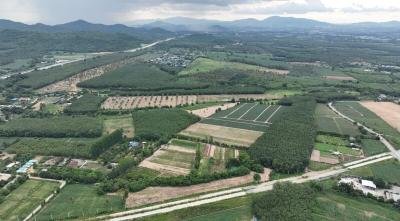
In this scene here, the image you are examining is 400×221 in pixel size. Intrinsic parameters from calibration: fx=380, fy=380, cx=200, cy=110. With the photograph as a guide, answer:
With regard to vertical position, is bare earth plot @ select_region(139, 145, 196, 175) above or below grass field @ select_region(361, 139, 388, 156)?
below

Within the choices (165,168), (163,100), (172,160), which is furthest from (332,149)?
(163,100)

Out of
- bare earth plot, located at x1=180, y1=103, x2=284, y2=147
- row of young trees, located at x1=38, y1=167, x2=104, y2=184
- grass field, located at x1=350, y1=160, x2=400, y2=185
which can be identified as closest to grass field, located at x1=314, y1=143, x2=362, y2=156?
grass field, located at x1=350, y1=160, x2=400, y2=185

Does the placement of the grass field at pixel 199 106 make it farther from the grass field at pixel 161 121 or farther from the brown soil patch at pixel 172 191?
the brown soil patch at pixel 172 191

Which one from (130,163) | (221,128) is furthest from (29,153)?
(221,128)

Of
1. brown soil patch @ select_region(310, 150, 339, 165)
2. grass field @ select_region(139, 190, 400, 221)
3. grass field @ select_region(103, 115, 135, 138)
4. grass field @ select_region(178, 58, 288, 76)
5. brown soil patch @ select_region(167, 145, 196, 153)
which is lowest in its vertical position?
grass field @ select_region(139, 190, 400, 221)

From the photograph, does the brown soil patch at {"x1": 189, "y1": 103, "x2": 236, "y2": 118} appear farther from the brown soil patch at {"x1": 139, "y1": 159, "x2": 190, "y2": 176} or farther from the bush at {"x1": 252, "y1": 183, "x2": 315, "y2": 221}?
the bush at {"x1": 252, "y1": 183, "x2": 315, "y2": 221}

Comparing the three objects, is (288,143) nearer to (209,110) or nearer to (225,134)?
(225,134)

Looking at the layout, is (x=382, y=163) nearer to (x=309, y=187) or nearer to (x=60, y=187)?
(x=309, y=187)
